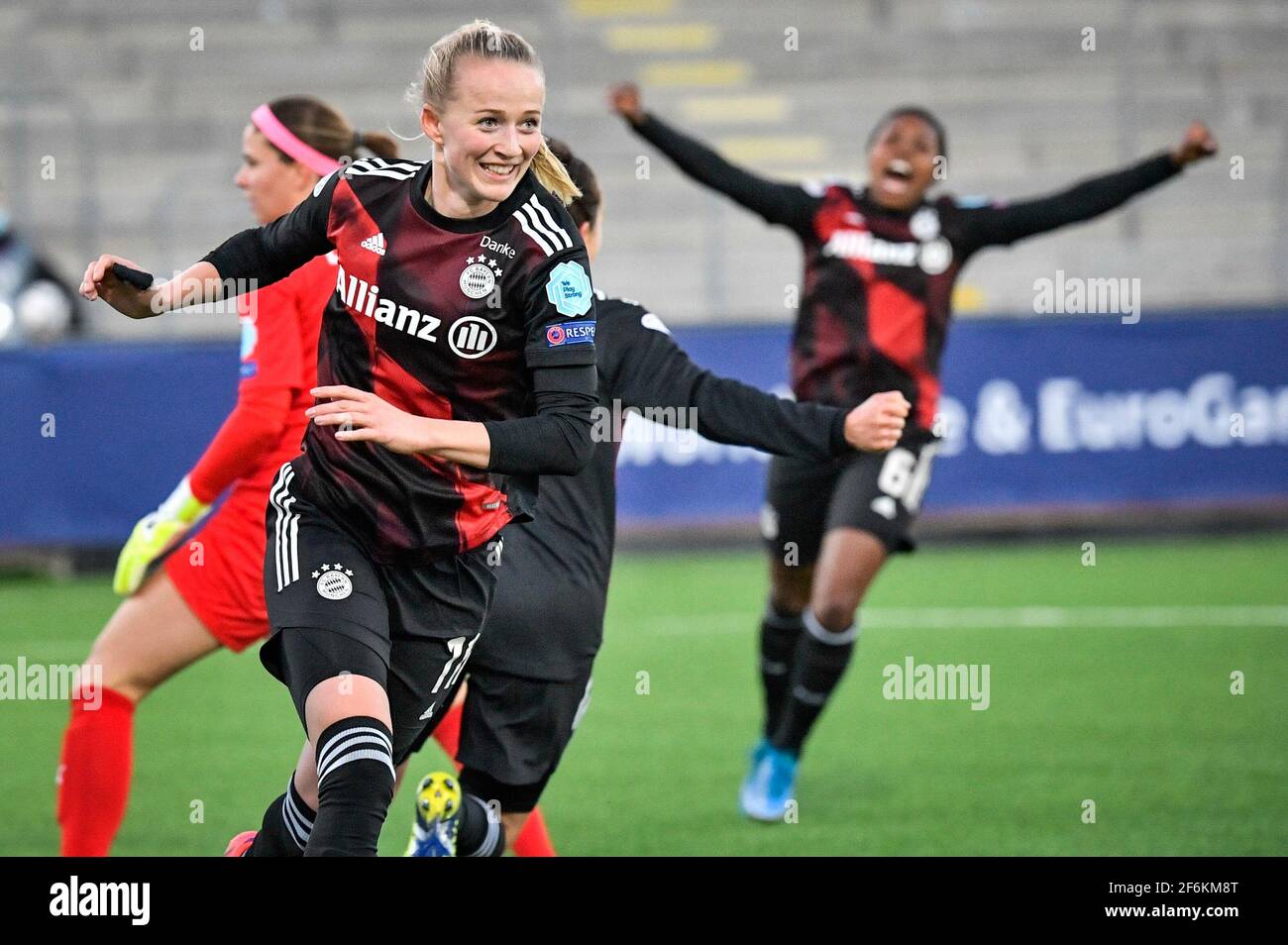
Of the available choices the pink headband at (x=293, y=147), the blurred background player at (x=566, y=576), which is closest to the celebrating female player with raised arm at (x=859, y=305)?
the pink headband at (x=293, y=147)

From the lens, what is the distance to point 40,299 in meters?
12.6

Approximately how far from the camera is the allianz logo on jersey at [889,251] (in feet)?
21.5

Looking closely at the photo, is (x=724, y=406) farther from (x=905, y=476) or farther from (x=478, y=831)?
(x=905, y=476)

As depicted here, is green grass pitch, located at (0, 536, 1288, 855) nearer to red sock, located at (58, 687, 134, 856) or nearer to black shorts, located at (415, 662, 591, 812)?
red sock, located at (58, 687, 134, 856)

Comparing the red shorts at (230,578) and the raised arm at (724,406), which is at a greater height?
the raised arm at (724,406)

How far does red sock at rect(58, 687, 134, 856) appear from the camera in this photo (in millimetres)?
4699

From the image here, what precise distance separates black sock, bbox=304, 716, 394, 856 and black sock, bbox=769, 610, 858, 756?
9.63ft

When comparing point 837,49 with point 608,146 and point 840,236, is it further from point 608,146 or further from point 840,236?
point 840,236

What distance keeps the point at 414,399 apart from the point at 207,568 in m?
1.35

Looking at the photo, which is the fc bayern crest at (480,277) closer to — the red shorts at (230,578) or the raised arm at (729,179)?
the red shorts at (230,578)

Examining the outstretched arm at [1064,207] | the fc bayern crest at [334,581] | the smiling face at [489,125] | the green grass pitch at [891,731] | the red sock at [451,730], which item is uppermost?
the smiling face at [489,125]

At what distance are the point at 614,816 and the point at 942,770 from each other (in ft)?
4.60

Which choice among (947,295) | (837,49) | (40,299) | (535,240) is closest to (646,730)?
(947,295)

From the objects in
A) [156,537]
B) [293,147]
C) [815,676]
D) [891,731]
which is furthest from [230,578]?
[891,731]
